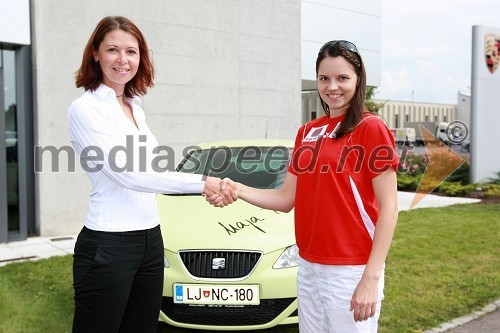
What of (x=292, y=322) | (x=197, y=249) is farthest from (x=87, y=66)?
(x=292, y=322)

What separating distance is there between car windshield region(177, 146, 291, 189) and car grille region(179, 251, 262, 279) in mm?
1167

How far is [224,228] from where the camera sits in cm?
385

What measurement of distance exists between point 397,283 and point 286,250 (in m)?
2.07

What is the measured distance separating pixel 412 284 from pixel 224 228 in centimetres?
242

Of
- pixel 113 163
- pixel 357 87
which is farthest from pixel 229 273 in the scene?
pixel 357 87

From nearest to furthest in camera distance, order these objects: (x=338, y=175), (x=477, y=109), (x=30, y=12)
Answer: (x=338, y=175)
(x=30, y=12)
(x=477, y=109)

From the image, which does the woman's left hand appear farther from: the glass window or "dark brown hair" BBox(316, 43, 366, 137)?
the glass window

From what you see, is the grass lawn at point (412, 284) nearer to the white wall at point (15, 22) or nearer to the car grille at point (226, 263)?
the car grille at point (226, 263)

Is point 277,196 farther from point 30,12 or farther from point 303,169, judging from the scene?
point 30,12

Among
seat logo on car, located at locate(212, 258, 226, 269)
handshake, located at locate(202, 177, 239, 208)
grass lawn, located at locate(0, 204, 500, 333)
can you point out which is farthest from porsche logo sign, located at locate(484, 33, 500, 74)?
handshake, located at locate(202, 177, 239, 208)

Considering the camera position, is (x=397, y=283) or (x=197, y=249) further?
(x=397, y=283)

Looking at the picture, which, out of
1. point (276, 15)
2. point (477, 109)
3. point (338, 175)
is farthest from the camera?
A: point (477, 109)

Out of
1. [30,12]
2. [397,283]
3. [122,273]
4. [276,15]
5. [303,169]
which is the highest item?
[276,15]

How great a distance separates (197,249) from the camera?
3.63 metres
